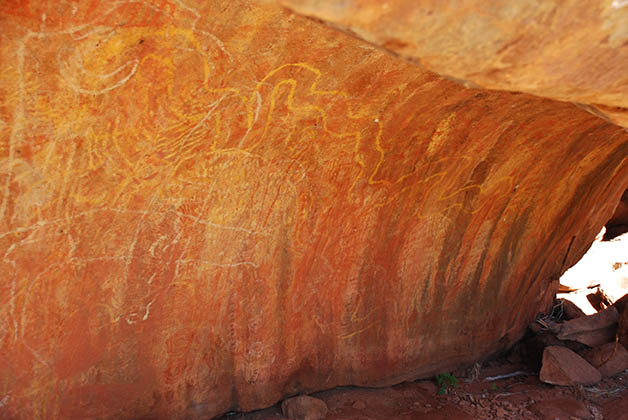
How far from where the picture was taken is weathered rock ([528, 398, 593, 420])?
16.1 feet

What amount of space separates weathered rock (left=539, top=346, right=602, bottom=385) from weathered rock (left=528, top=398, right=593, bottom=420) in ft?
0.82

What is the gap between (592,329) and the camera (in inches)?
238

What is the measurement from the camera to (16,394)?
2922mm

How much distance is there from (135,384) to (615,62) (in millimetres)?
3160

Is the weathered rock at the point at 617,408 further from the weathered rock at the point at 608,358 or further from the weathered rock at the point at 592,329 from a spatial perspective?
the weathered rock at the point at 592,329

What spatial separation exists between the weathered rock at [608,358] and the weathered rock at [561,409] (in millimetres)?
768

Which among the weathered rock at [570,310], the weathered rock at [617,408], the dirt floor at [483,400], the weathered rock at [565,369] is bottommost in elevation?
the dirt floor at [483,400]

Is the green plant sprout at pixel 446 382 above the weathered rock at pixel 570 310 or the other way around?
the other way around

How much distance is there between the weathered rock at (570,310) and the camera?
6.90 m

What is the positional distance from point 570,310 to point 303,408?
14.5 ft

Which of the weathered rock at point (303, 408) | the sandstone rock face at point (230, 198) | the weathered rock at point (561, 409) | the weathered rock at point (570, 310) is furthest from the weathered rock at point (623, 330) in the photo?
the weathered rock at point (303, 408)

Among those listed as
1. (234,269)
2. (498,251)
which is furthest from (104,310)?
(498,251)

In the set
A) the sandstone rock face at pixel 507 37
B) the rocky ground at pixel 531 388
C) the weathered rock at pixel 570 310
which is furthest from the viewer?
the weathered rock at pixel 570 310

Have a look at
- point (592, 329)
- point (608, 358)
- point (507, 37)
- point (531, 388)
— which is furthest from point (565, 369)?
point (507, 37)
